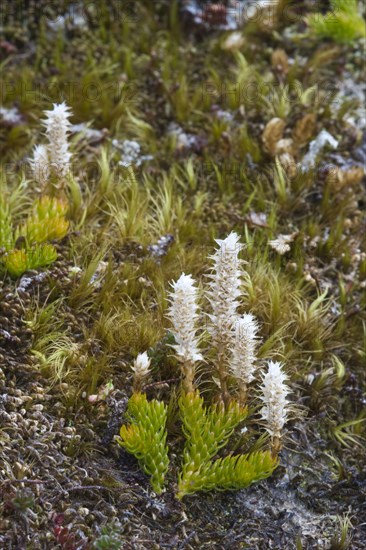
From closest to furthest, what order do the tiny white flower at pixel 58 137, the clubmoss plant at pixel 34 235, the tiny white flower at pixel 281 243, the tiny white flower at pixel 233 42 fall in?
the clubmoss plant at pixel 34 235
the tiny white flower at pixel 58 137
the tiny white flower at pixel 281 243
the tiny white flower at pixel 233 42

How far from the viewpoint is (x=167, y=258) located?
16.4 feet

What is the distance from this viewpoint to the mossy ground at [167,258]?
12.5 feet

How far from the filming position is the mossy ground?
3805 millimetres

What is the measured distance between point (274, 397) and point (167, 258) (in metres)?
1.60

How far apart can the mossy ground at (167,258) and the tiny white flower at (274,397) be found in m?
0.35

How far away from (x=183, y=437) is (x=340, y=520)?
0.99 metres

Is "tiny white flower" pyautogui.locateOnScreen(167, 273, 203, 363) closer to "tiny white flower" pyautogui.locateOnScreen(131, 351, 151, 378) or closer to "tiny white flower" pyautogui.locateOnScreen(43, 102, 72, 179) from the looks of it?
"tiny white flower" pyautogui.locateOnScreen(131, 351, 151, 378)

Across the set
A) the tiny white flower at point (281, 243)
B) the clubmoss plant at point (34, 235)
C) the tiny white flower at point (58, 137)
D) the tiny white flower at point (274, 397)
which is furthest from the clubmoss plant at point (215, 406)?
the tiny white flower at point (58, 137)

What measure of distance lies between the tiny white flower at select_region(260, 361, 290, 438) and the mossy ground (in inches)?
13.6

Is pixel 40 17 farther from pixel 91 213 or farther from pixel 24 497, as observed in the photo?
pixel 24 497

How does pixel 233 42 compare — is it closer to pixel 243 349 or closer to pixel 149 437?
pixel 243 349

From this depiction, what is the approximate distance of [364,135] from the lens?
20.4ft

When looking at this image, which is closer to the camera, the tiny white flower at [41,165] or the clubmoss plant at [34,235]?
the clubmoss plant at [34,235]

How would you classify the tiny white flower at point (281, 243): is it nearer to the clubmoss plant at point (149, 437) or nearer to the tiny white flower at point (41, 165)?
the tiny white flower at point (41, 165)
